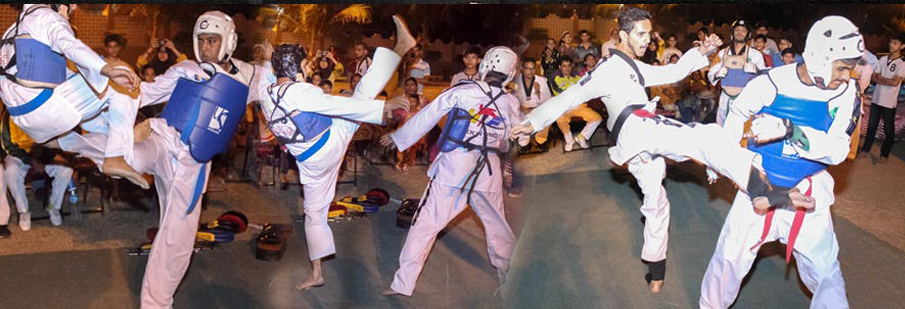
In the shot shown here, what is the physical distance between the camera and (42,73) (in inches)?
153

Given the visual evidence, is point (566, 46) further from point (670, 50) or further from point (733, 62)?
point (733, 62)

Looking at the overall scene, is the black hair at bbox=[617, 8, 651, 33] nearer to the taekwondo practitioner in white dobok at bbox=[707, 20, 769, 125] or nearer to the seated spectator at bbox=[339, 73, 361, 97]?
the taekwondo practitioner in white dobok at bbox=[707, 20, 769, 125]

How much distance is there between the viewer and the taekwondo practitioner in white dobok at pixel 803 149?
393cm

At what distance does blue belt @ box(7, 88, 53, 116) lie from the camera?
3.92 meters

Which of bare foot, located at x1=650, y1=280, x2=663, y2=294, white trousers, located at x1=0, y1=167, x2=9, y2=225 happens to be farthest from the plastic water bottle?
bare foot, located at x1=650, y1=280, x2=663, y2=294

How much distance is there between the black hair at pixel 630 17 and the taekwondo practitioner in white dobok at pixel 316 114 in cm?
102

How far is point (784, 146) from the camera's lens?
13.3 feet

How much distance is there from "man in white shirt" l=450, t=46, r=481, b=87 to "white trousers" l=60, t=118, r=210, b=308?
1352 millimetres

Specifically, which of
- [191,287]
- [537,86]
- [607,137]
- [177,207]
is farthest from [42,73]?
[607,137]

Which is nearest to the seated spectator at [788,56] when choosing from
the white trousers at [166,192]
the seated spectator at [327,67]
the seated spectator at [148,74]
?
the seated spectator at [327,67]

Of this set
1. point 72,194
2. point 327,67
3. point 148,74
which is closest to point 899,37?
point 327,67

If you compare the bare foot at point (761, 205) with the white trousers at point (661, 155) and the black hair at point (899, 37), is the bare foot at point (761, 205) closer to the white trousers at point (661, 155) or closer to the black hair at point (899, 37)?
the white trousers at point (661, 155)

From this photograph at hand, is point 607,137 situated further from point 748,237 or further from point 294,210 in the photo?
point 294,210

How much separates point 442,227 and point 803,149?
183 centimetres
